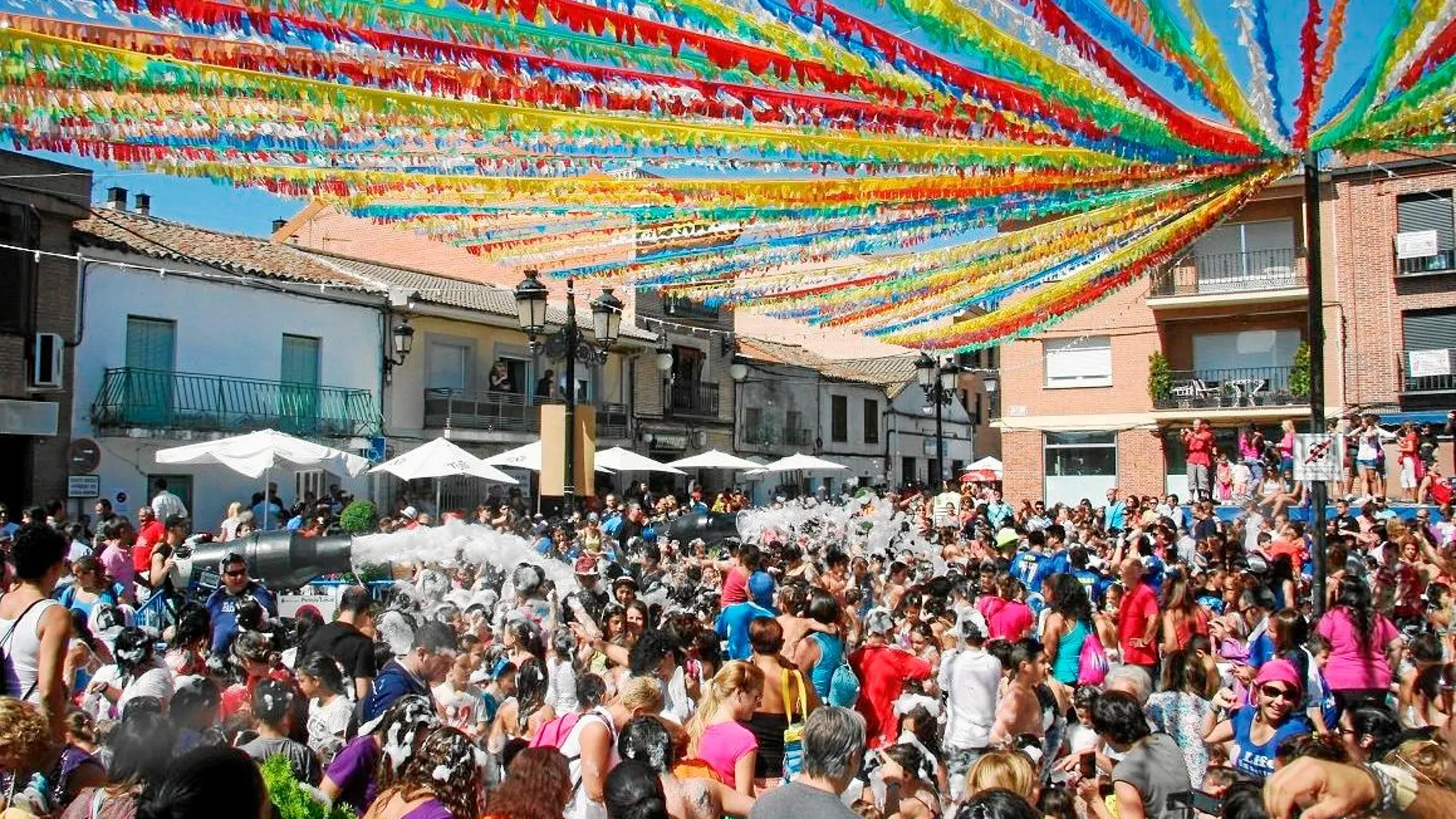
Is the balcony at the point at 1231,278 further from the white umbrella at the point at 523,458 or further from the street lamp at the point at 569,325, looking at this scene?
the street lamp at the point at 569,325

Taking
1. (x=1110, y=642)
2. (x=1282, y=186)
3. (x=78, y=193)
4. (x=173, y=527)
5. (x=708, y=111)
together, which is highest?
(x=1282, y=186)

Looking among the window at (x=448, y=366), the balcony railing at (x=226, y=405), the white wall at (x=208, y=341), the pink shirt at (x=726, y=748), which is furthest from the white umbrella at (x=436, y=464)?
the pink shirt at (x=726, y=748)

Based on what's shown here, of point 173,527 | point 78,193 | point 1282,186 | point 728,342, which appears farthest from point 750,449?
point 173,527

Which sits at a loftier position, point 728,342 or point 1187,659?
point 728,342

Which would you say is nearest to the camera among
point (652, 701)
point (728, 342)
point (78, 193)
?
point (652, 701)

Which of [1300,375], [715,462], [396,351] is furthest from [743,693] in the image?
[1300,375]

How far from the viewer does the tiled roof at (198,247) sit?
767 inches

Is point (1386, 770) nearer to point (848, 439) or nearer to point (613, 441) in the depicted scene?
point (613, 441)

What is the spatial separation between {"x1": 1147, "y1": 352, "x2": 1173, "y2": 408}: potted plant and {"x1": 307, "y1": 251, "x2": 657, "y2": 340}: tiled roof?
12920 mm

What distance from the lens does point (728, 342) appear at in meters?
35.0

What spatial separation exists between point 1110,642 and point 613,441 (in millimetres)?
22492

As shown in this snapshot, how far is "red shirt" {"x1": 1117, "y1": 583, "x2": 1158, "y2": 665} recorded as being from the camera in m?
7.96

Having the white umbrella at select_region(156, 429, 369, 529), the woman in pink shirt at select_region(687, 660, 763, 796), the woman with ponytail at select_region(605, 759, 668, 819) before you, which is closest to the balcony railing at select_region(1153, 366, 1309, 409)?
the white umbrella at select_region(156, 429, 369, 529)

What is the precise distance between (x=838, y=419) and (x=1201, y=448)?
74.1 ft
